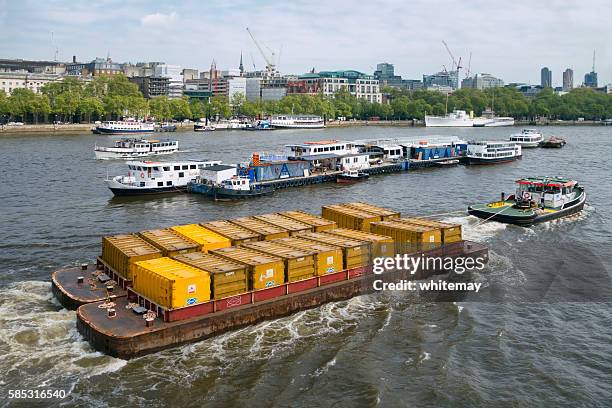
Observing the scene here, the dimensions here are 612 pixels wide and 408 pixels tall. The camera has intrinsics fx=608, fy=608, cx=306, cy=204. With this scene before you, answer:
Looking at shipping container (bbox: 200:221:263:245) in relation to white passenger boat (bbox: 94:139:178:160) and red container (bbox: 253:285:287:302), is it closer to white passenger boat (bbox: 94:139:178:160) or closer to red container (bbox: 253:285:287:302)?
red container (bbox: 253:285:287:302)

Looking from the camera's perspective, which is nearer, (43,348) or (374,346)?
(43,348)

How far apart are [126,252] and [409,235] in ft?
57.4

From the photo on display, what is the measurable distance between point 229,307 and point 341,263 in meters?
7.78

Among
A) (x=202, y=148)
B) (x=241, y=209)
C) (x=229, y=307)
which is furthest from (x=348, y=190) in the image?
(x=202, y=148)

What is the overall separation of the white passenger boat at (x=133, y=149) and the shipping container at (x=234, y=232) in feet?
248

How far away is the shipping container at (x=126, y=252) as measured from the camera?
3209 centimetres

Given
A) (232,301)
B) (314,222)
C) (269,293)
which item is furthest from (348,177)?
(232,301)

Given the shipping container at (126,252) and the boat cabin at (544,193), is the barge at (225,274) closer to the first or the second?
the shipping container at (126,252)

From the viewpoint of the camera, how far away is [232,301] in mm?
29906

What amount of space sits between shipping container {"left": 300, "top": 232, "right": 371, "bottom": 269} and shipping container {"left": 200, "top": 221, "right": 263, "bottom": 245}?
333 cm

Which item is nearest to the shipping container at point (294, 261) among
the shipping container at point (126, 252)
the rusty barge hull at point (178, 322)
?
the rusty barge hull at point (178, 322)

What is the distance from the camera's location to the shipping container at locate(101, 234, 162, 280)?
32.1 m

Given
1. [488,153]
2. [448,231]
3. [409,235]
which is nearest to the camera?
[409,235]
